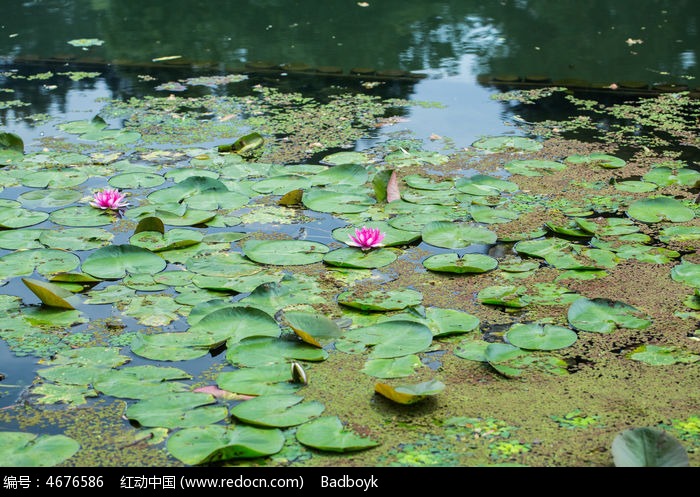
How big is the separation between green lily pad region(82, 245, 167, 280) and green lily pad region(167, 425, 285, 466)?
949 mm

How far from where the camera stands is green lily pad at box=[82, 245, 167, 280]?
267 centimetres

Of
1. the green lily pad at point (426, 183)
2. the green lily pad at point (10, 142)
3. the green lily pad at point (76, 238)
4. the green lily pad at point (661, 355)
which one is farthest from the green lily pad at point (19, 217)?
the green lily pad at point (661, 355)

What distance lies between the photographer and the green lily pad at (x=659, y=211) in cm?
301

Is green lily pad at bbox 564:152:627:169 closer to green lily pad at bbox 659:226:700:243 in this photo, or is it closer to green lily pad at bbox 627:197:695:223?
green lily pad at bbox 627:197:695:223

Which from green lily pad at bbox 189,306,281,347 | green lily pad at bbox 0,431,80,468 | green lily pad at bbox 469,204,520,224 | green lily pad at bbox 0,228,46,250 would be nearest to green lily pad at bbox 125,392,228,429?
green lily pad at bbox 0,431,80,468

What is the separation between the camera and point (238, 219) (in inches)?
123

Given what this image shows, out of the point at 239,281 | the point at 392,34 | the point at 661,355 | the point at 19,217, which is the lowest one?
the point at 661,355

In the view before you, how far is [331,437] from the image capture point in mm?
1826

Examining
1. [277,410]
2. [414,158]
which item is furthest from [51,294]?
[414,158]

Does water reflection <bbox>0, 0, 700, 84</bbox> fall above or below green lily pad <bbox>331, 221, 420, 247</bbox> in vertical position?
above

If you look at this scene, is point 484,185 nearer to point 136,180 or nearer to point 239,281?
point 239,281

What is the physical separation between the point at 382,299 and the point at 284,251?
0.49 meters

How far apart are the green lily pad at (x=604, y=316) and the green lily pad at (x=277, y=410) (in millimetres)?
825
